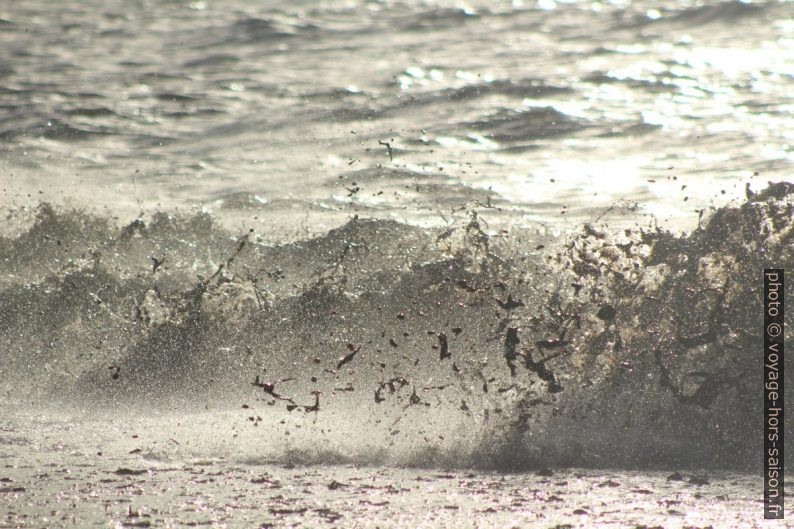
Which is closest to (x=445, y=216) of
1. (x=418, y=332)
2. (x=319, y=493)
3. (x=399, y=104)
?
(x=399, y=104)

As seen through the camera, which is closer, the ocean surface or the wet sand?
the wet sand

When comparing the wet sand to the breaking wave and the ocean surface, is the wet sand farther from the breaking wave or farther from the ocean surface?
the breaking wave

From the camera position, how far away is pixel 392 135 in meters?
12.1

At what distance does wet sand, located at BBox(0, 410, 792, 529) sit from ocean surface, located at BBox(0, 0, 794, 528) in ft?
Answer: 0.22

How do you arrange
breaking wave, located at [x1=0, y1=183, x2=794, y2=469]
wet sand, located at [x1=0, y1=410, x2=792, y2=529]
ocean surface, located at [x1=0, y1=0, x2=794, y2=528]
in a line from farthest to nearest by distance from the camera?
1. breaking wave, located at [x1=0, y1=183, x2=794, y2=469]
2. ocean surface, located at [x1=0, y1=0, x2=794, y2=528]
3. wet sand, located at [x1=0, y1=410, x2=792, y2=529]

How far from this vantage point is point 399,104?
427 inches

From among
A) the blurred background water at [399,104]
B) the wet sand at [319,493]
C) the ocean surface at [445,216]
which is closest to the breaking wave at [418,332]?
the ocean surface at [445,216]

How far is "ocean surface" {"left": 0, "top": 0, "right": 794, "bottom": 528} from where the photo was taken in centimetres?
829

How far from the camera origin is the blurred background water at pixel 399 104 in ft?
27.2

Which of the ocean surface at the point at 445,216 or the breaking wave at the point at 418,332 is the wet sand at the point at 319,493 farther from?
the breaking wave at the point at 418,332

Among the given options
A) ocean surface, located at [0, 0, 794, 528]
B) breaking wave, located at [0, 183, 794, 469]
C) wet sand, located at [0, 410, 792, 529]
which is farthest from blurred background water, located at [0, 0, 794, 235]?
wet sand, located at [0, 410, 792, 529]

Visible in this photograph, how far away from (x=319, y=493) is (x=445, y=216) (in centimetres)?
960

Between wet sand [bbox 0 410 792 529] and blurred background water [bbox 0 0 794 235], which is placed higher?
blurred background water [bbox 0 0 794 235]

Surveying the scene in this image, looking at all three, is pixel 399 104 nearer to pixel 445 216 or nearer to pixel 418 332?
pixel 445 216
